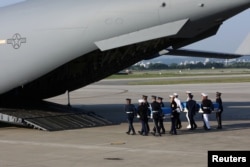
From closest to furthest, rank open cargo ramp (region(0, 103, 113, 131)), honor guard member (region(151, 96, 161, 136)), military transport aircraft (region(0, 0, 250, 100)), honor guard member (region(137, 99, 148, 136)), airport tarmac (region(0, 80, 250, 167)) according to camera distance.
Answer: airport tarmac (region(0, 80, 250, 167))
military transport aircraft (region(0, 0, 250, 100))
honor guard member (region(151, 96, 161, 136))
honor guard member (region(137, 99, 148, 136))
open cargo ramp (region(0, 103, 113, 131))

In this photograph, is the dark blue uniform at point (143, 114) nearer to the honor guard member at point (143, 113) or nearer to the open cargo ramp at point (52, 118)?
the honor guard member at point (143, 113)

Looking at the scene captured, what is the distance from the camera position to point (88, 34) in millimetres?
20469

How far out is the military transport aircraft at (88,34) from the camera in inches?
762

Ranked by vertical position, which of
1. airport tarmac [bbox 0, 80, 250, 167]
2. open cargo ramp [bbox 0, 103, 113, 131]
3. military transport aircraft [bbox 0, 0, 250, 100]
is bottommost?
airport tarmac [bbox 0, 80, 250, 167]

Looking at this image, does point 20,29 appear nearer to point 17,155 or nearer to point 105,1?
point 105,1

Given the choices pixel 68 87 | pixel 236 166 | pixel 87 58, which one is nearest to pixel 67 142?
pixel 87 58

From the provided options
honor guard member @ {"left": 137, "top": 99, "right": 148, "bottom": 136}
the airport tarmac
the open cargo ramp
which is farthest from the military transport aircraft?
the airport tarmac

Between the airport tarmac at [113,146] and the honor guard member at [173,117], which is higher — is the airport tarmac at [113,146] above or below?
below

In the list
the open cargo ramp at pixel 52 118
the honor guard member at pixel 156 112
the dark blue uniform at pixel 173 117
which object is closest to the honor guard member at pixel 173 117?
the dark blue uniform at pixel 173 117

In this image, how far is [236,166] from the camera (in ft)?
35.8

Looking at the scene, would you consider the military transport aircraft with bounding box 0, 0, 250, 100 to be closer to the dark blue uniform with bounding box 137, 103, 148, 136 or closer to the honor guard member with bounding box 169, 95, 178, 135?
the dark blue uniform with bounding box 137, 103, 148, 136

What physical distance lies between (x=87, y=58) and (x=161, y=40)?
9.89 feet

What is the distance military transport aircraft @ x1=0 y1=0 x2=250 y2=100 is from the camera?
19359mm

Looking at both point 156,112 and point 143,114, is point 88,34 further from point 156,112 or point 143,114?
point 156,112
